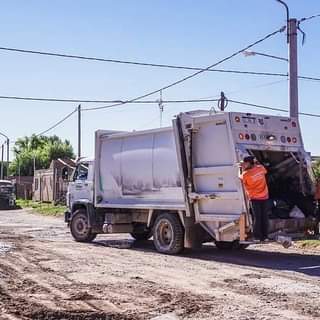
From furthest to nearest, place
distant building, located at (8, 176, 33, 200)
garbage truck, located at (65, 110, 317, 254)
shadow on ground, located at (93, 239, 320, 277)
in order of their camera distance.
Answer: distant building, located at (8, 176, 33, 200) → garbage truck, located at (65, 110, 317, 254) → shadow on ground, located at (93, 239, 320, 277)

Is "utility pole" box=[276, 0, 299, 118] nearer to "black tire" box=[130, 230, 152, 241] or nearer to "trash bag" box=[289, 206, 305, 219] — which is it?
"trash bag" box=[289, 206, 305, 219]

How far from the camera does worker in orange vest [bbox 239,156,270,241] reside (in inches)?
511

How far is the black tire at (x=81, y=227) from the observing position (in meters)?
18.1

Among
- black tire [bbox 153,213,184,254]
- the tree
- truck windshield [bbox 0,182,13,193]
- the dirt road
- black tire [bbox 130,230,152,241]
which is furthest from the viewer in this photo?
the tree

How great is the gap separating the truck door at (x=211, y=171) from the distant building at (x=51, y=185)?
98.1 ft

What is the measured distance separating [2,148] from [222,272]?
68.1 meters

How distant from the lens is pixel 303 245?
53.6 ft

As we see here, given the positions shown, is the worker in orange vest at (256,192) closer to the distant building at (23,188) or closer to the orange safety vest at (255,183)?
the orange safety vest at (255,183)

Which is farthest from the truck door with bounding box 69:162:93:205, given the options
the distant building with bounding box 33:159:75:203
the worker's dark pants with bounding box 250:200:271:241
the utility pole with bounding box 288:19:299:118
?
the distant building with bounding box 33:159:75:203

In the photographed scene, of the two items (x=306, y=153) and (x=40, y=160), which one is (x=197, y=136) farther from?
(x=40, y=160)

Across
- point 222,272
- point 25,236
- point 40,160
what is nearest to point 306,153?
point 222,272

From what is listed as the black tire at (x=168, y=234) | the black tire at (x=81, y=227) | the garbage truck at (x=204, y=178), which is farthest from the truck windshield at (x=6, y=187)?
the black tire at (x=168, y=234)

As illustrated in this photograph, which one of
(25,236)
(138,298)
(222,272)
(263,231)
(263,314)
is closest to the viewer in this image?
(263,314)

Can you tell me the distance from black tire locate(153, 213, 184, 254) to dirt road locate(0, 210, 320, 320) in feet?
0.89
